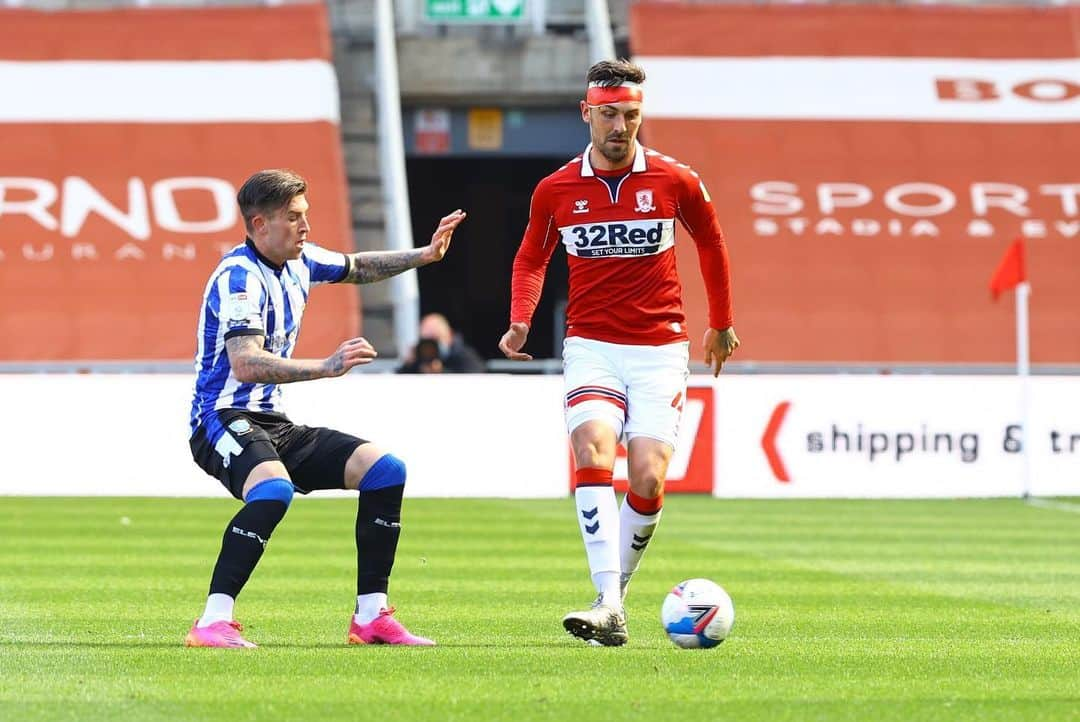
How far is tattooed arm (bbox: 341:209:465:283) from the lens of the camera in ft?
27.9

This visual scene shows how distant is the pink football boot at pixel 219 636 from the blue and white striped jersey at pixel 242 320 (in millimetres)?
721

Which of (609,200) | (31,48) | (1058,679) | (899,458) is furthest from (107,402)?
(1058,679)

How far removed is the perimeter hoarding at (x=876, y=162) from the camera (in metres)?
26.0

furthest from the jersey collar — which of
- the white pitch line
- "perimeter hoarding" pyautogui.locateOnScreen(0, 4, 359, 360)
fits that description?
"perimeter hoarding" pyautogui.locateOnScreen(0, 4, 359, 360)

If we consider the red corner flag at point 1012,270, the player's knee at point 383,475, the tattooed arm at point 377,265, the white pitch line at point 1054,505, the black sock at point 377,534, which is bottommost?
the white pitch line at point 1054,505

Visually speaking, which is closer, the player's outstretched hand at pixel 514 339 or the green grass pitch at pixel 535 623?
the green grass pitch at pixel 535 623

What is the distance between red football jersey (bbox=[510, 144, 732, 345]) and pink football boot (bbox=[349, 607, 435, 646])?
4.55ft

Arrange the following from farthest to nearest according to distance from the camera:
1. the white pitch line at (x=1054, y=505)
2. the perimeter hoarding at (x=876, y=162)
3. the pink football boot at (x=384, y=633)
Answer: the perimeter hoarding at (x=876, y=162), the white pitch line at (x=1054, y=505), the pink football boot at (x=384, y=633)

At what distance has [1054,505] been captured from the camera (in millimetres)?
19109

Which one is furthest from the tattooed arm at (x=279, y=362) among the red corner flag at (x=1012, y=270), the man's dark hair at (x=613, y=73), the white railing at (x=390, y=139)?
the white railing at (x=390, y=139)

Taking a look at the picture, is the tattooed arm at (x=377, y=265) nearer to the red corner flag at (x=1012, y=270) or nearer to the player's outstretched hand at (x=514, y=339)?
the player's outstretched hand at (x=514, y=339)

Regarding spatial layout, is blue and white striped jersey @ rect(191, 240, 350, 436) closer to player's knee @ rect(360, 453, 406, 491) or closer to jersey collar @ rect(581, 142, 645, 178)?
→ player's knee @ rect(360, 453, 406, 491)

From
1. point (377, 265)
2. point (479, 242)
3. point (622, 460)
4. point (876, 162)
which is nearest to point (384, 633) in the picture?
point (377, 265)

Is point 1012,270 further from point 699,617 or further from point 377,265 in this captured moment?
point 699,617
